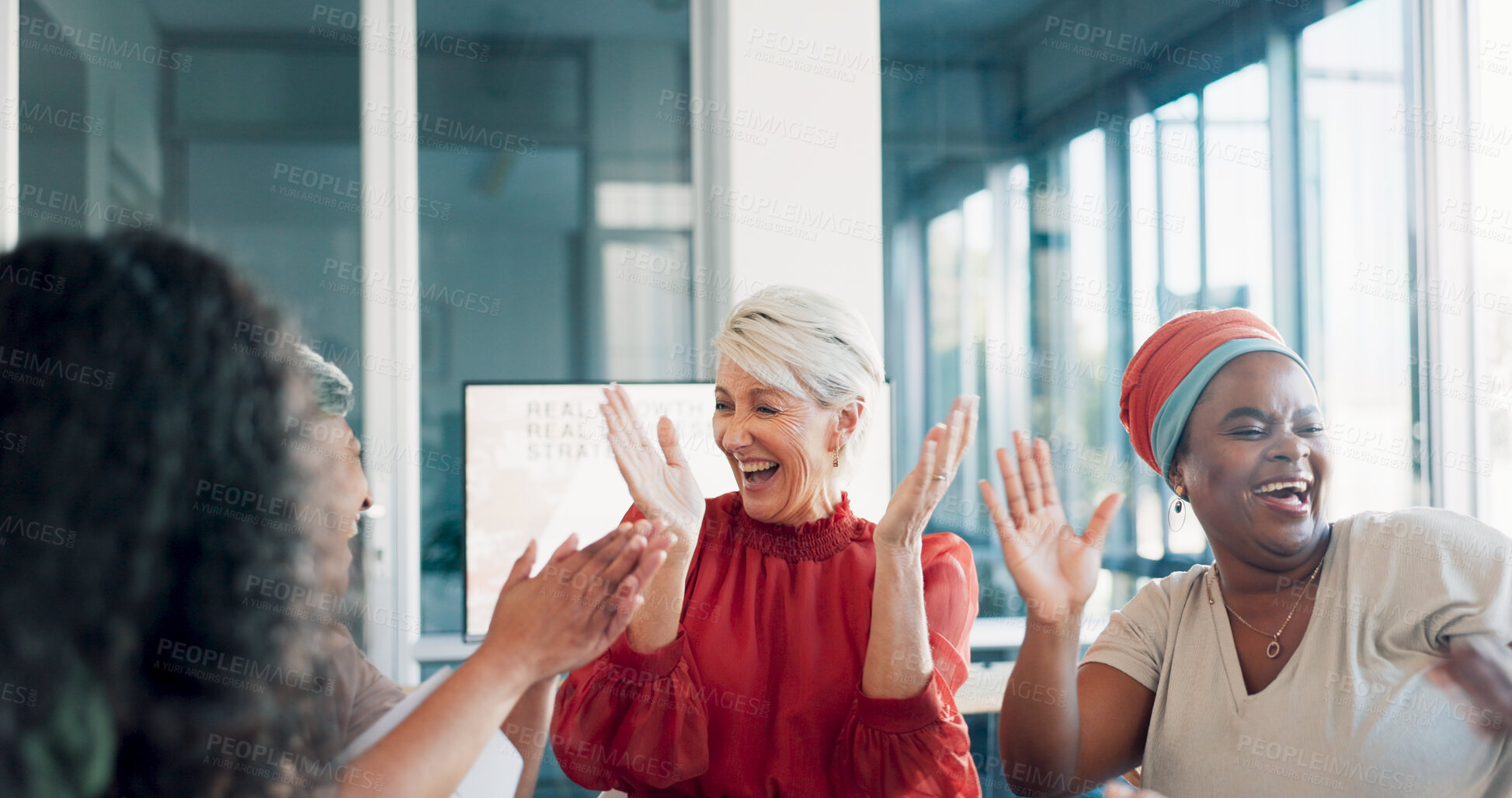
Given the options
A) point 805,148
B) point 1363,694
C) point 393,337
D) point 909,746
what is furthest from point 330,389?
point 805,148

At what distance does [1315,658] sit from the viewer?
1456mm

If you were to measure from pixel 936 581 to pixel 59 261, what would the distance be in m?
1.32

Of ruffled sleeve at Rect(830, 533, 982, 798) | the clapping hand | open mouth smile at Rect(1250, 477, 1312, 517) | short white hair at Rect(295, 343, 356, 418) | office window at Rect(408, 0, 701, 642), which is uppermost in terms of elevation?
office window at Rect(408, 0, 701, 642)

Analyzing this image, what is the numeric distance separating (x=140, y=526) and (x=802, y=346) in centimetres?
108

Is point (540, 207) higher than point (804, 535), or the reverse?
point (540, 207)

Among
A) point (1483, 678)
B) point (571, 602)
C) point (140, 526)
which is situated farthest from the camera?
point (1483, 678)

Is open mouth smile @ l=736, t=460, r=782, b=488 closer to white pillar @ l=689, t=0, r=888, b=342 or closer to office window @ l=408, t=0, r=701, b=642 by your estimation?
white pillar @ l=689, t=0, r=888, b=342

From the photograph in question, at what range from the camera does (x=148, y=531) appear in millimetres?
834

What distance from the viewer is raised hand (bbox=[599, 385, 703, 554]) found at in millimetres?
1608

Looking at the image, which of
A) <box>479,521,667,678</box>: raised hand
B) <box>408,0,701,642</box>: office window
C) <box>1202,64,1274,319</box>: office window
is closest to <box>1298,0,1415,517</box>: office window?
<box>1202,64,1274,319</box>: office window

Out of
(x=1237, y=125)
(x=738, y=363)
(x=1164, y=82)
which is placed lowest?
(x=738, y=363)

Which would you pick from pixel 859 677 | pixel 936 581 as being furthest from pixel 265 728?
pixel 936 581

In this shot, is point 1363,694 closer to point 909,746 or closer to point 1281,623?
point 1281,623

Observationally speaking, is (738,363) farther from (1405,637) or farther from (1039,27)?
(1039,27)
